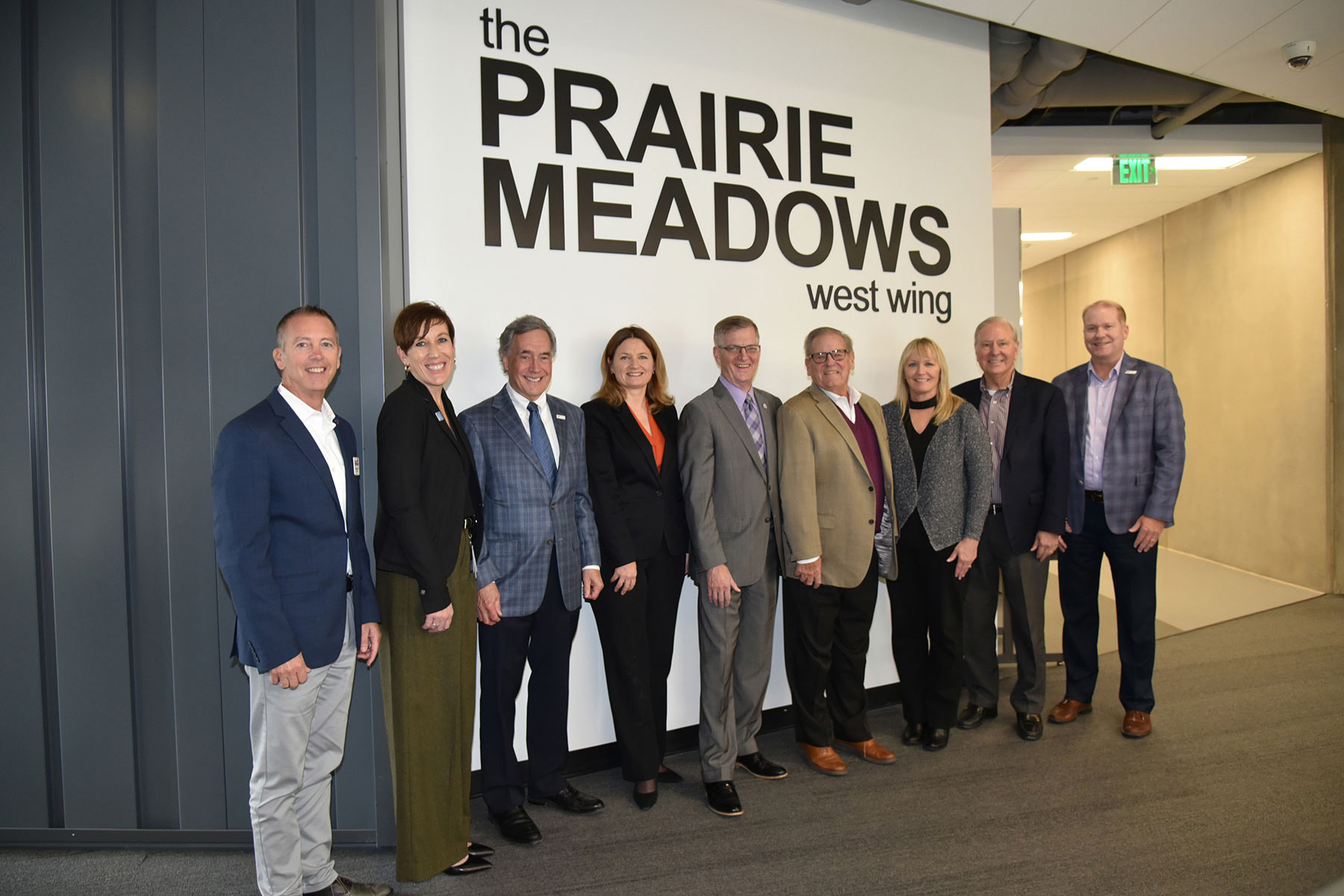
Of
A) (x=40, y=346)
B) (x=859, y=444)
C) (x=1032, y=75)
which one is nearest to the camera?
(x=40, y=346)

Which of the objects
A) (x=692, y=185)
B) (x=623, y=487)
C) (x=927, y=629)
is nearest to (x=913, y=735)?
(x=927, y=629)

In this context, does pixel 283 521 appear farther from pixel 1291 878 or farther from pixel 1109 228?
pixel 1109 228

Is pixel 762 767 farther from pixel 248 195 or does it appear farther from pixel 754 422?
pixel 248 195

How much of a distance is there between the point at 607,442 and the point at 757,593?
2.81 feet

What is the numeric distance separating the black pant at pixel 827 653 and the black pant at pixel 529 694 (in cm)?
94

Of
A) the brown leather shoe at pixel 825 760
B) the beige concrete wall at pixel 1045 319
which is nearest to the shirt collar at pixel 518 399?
the brown leather shoe at pixel 825 760

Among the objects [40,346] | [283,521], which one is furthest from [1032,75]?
[40,346]

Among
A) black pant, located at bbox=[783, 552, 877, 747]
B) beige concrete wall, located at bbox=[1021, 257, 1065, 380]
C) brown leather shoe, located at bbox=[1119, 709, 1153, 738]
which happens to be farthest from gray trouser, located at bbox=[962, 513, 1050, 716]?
beige concrete wall, located at bbox=[1021, 257, 1065, 380]

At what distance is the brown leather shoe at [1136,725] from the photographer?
11.6ft

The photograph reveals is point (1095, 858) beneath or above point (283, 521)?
beneath

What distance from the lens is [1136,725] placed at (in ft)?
11.7

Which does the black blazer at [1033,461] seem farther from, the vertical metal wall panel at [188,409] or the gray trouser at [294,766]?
the vertical metal wall panel at [188,409]

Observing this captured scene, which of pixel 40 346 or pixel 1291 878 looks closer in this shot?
pixel 1291 878

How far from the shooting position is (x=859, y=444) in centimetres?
326
